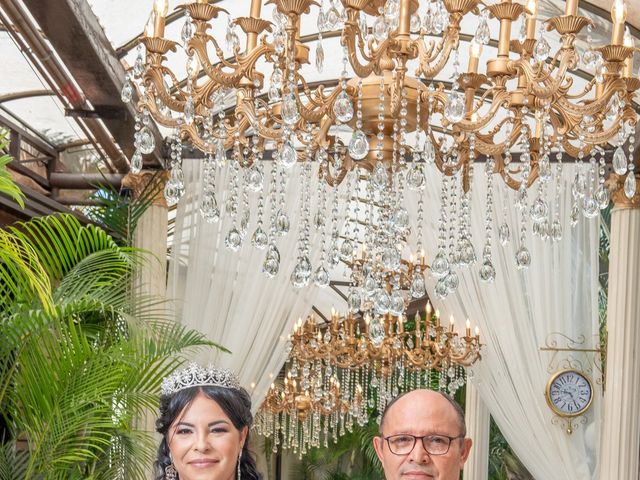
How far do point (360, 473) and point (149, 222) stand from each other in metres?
9.58

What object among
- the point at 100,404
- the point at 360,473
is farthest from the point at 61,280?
the point at 360,473

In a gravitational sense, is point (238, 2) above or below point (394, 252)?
above

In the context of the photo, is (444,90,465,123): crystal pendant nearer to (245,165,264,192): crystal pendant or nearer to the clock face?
(245,165,264,192): crystal pendant

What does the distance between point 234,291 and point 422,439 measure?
5.72 m

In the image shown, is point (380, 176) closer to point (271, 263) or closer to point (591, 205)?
point (271, 263)

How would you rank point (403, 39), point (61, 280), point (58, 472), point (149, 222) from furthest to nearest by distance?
point (149, 222)
point (61, 280)
point (58, 472)
point (403, 39)

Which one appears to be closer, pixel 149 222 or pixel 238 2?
pixel 238 2

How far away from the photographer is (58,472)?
559 cm

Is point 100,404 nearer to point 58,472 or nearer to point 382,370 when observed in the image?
point 58,472

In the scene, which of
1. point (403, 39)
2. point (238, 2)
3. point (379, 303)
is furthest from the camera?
point (238, 2)

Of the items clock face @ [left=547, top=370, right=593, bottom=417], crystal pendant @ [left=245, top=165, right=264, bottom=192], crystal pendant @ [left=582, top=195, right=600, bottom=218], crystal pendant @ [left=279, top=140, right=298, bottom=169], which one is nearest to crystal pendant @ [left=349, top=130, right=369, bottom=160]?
crystal pendant @ [left=279, top=140, right=298, bottom=169]

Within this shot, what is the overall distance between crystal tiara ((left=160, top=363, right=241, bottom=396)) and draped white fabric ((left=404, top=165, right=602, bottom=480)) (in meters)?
5.40

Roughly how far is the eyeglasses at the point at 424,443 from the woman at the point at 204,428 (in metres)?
0.36

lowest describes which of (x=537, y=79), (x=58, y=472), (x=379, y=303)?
(x=58, y=472)
